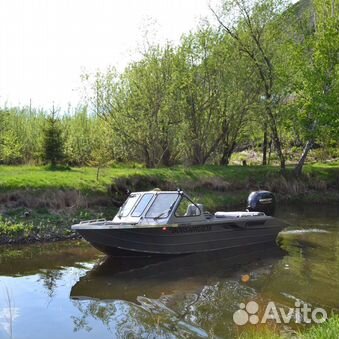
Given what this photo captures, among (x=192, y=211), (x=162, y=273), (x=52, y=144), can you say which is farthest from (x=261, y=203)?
(x=52, y=144)

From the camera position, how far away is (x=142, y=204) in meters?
14.7

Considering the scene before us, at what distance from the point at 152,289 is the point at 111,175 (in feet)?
35.2

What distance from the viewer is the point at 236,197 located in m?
24.6

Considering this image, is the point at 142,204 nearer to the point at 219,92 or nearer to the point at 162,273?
the point at 162,273

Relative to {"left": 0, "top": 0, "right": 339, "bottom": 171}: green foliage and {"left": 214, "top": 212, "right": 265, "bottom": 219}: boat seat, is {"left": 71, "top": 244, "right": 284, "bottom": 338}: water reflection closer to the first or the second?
{"left": 214, "top": 212, "right": 265, "bottom": 219}: boat seat

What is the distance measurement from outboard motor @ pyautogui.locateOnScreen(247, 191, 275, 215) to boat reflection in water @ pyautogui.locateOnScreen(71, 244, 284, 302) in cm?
164

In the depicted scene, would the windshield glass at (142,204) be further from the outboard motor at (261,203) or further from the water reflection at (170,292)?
the outboard motor at (261,203)

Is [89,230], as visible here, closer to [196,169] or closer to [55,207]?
[55,207]

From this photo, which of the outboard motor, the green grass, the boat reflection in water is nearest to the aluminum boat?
the boat reflection in water

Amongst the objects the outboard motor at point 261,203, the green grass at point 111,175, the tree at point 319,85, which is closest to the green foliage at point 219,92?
the tree at point 319,85

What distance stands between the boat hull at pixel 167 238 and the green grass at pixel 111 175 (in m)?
5.69

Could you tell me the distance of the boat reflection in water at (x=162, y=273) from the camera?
36.6 ft

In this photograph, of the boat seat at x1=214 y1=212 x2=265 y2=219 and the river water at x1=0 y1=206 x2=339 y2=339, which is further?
the boat seat at x1=214 y1=212 x2=265 y2=219

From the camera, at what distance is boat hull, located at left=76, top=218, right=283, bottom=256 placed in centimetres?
1349
